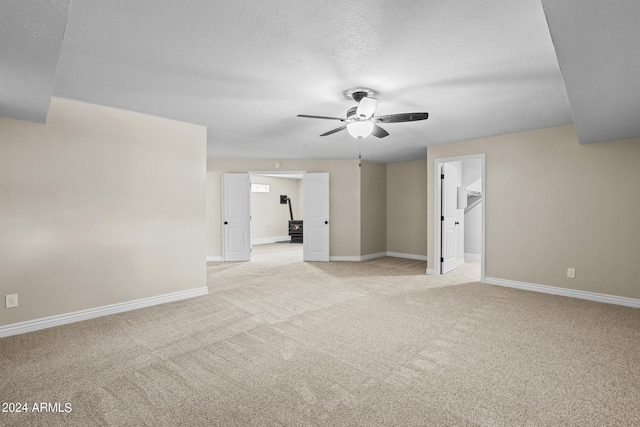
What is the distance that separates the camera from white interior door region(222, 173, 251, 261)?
705 centimetres

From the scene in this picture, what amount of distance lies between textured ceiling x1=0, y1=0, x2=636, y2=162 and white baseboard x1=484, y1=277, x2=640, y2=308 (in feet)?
7.79

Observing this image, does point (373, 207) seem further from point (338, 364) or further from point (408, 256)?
point (338, 364)

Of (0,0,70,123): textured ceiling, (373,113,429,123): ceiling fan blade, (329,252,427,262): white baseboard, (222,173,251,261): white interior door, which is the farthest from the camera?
(329,252,427,262): white baseboard

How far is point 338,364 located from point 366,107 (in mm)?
2332

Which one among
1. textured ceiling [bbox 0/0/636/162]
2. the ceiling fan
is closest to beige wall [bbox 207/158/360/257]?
textured ceiling [bbox 0/0/636/162]

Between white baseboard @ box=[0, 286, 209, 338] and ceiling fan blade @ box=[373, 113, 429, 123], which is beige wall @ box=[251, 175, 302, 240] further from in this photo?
ceiling fan blade @ box=[373, 113, 429, 123]

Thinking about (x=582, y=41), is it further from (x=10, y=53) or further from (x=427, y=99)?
(x=10, y=53)

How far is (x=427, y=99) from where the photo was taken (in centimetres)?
327

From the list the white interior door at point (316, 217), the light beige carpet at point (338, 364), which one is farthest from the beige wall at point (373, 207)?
the light beige carpet at point (338, 364)

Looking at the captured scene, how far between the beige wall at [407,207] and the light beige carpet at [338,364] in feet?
11.3

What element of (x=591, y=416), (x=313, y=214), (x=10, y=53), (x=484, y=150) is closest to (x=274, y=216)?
(x=313, y=214)

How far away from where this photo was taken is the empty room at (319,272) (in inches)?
74.3

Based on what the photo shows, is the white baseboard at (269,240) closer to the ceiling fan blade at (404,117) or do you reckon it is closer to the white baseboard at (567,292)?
the white baseboard at (567,292)

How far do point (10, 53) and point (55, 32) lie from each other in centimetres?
45
